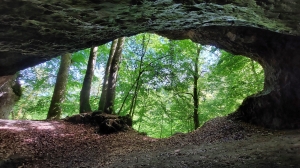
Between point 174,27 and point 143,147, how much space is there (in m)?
4.82

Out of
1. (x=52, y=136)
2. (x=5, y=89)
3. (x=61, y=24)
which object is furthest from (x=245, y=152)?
(x=5, y=89)

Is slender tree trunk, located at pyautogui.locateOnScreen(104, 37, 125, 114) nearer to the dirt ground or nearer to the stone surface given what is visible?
the stone surface

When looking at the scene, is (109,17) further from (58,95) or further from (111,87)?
(58,95)

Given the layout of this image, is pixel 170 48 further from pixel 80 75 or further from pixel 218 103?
pixel 80 75

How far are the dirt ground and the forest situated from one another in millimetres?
2529

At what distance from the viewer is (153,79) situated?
44.0 ft

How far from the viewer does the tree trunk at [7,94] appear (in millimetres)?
→ 13766

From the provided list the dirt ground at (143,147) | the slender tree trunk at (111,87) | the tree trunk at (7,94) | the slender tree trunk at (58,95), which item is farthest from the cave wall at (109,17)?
the tree trunk at (7,94)

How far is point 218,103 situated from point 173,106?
2.92 metres

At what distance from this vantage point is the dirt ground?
6020 mm

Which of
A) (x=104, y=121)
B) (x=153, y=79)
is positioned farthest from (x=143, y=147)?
(x=153, y=79)

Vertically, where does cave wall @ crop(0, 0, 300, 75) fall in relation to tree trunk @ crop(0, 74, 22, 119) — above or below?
above

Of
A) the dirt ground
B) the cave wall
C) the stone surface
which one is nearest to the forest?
the stone surface

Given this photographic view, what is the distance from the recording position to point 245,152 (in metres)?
6.30
